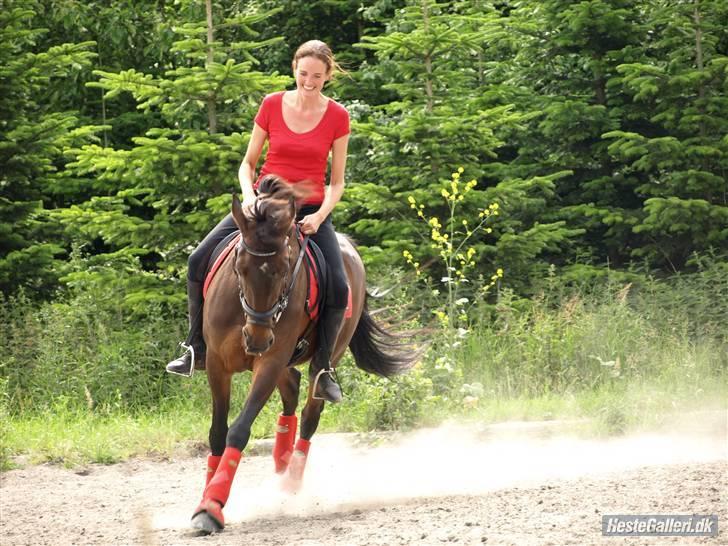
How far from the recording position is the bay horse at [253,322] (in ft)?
21.4

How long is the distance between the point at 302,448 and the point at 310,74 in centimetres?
289

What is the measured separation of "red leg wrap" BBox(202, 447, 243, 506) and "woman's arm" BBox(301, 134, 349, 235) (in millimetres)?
1595

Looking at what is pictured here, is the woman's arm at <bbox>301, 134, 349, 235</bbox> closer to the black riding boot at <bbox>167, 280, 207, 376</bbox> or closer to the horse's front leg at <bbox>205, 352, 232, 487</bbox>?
the black riding boot at <bbox>167, 280, 207, 376</bbox>

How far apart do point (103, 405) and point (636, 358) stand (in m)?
5.83

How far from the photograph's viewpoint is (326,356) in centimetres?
785

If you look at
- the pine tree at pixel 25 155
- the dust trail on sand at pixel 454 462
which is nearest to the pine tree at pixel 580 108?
the dust trail on sand at pixel 454 462

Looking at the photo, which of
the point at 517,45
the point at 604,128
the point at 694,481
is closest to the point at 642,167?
the point at 604,128

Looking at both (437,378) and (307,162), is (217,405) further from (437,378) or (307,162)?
(437,378)

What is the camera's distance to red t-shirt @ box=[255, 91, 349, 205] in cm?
746

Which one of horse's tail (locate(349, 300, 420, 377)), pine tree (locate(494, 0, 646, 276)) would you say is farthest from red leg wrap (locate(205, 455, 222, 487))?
pine tree (locate(494, 0, 646, 276))

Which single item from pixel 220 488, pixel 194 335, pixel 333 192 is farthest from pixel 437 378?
pixel 220 488

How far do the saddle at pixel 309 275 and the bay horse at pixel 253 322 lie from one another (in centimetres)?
6

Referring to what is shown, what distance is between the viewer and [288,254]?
21.9 ft

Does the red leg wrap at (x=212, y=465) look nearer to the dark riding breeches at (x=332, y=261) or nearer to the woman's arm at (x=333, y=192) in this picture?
the dark riding breeches at (x=332, y=261)
